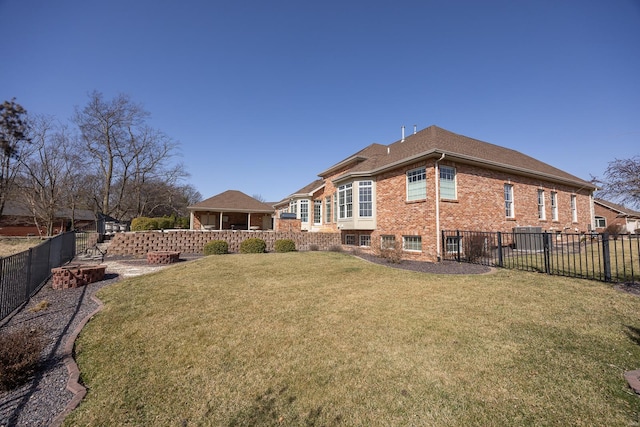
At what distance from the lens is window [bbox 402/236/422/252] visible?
1267 centimetres

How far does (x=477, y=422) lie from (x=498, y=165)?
45.1 feet

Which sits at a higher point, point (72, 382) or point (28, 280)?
point (28, 280)

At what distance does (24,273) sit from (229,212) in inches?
919

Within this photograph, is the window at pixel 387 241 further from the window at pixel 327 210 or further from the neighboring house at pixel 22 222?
the neighboring house at pixel 22 222

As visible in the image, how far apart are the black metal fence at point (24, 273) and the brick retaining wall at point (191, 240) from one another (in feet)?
14.3

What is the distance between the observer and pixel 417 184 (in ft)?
41.8

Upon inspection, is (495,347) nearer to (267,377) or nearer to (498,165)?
(267,377)

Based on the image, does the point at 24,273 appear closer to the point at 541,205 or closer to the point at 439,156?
the point at 439,156

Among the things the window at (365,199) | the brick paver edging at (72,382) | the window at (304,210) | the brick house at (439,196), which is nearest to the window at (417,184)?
the brick house at (439,196)

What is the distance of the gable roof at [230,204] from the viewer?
89.8 feet

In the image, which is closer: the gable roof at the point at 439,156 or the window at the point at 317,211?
the gable roof at the point at 439,156

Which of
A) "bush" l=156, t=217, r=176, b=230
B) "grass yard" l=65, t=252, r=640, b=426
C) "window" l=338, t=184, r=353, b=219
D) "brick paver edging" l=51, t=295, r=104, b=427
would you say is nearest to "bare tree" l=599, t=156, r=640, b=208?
"grass yard" l=65, t=252, r=640, b=426

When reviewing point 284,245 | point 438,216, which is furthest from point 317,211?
point 438,216

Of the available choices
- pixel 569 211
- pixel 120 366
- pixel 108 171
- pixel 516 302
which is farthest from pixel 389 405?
pixel 108 171
